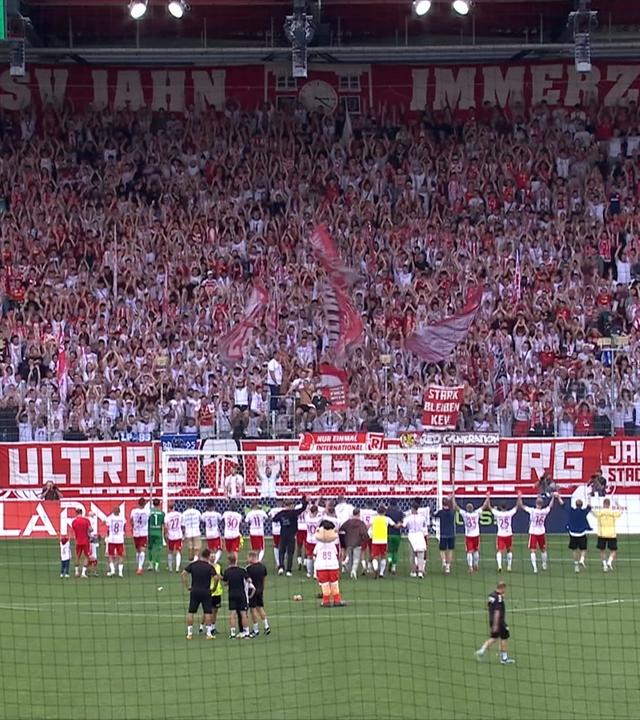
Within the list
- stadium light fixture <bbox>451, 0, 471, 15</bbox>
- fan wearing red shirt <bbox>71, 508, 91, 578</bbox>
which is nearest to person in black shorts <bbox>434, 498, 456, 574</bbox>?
fan wearing red shirt <bbox>71, 508, 91, 578</bbox>

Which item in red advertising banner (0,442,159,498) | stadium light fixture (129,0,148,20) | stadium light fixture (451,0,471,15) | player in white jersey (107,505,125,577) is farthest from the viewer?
stadium light fixture (451,0,471,15)

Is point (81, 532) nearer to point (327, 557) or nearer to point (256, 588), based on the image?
point (327, 557)

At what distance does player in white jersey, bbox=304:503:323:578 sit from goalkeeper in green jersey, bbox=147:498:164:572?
2912mm

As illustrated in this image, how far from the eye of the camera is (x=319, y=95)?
4559 centimetres

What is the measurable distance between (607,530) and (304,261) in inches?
537

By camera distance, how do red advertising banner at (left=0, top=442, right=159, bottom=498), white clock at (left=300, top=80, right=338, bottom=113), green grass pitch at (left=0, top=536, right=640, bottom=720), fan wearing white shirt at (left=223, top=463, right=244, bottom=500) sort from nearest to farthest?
1. green grass pitch at (left=0, top=536, right=640, bottom=720)
2. fan wearing white shirt at (left=223, top=463, right=244, bottom=500)
3. red advertising banner at (left=0, top=442, right=159, bottom=498)
4. white clock at (left=300, top=80, right=338, bottom=113)

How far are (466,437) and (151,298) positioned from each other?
961 centimetres

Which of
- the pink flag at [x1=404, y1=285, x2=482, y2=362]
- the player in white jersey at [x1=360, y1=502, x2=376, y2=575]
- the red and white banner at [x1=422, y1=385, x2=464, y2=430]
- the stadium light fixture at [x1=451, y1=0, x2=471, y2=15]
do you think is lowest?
the player in white jersey at [x1=360, y1=502, x2=376, y2=575]

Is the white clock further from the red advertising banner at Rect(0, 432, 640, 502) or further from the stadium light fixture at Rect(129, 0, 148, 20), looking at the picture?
the red advertising banner at Rect(0, 432, 640, 502)

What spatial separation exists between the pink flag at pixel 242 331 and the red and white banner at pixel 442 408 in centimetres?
531

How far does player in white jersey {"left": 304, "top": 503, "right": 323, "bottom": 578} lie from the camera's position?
29.3m

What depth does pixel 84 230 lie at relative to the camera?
136 ft

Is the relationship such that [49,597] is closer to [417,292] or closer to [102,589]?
[102,589]

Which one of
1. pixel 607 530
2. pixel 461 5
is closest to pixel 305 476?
pixel 607 530
